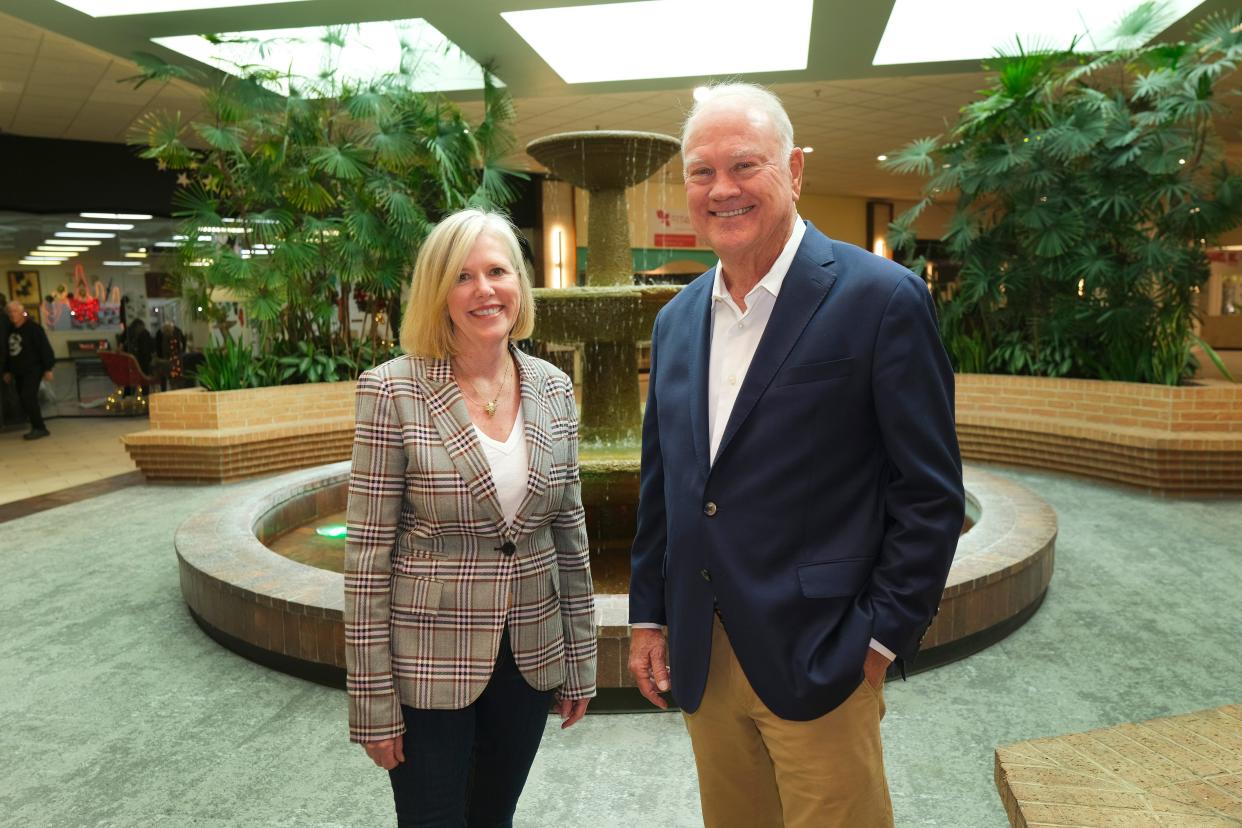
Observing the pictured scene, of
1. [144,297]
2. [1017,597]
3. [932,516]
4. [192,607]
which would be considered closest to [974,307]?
[1017,597]

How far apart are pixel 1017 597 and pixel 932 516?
2587 mm

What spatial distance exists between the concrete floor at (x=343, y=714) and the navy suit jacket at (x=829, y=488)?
3.91 ft

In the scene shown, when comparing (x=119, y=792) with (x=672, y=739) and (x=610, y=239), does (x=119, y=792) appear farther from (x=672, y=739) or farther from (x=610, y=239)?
(x=610, y=239)

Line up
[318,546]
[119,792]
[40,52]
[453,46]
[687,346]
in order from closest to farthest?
[687,346] → [119,792] → [318,546] → [40,52] → [453,46]

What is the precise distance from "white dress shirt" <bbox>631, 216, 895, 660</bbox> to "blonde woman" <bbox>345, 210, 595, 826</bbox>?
1.22ft

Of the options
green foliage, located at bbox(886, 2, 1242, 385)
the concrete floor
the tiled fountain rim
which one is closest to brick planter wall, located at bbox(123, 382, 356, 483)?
the tiled fountain rim

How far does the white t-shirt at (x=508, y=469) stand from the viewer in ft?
5.25

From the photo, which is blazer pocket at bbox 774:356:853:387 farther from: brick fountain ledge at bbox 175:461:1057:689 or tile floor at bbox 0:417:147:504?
tile floor at bbox 0:417:147:504

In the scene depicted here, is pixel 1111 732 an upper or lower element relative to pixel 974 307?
lower

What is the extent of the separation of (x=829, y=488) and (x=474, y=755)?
90cm

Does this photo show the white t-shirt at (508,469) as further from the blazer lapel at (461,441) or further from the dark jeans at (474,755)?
the dark jeans at (474,755)

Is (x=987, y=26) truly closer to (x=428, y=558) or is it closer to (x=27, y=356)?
(x=428, y=558)

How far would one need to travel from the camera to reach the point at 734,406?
4.48 ft

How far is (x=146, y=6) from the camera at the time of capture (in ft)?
22.2
